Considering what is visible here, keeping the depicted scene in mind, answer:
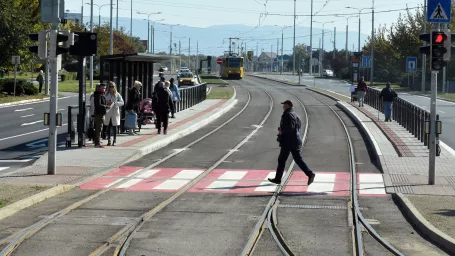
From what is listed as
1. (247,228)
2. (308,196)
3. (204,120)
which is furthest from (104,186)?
(204,120)

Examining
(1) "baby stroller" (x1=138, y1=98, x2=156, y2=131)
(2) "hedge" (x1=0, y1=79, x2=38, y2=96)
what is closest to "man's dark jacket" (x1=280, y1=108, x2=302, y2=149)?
(1) "baby stroller" (x1=138, y1=98, x2=156, y2=131)

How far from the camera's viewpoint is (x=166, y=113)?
2828cm

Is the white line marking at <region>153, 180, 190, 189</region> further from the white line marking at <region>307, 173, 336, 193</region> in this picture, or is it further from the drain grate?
the drain grate

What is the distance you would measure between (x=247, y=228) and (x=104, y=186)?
5205 millimetres

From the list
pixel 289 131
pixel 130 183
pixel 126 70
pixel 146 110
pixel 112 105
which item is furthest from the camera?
pixel 146 110

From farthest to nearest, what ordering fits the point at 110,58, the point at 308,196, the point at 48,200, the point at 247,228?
the point at 110,58 < the point at 308,196 < the point at 48,200 < the point at 247,228

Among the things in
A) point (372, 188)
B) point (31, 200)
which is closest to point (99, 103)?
point (372, 188)

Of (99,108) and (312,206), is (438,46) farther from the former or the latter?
(99,108)

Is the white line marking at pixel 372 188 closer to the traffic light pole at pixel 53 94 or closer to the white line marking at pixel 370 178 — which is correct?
the white line marking at pixel 370 178

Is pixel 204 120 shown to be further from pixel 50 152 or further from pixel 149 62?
pixel 50 152

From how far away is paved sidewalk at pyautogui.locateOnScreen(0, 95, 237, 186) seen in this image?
17583mm

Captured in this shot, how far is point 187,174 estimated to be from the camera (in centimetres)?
1928

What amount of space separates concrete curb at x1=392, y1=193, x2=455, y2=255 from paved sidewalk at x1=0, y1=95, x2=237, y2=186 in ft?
21.1

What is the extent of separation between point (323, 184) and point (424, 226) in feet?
18.6
